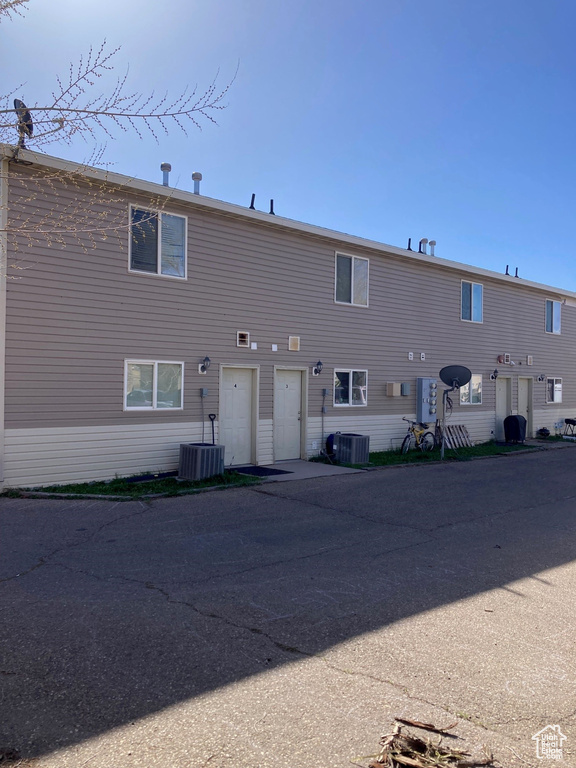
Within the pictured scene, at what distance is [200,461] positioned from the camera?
10.9 m

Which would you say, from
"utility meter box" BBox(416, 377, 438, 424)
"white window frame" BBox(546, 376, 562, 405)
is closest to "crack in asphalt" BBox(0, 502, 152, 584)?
"utility meter box" BBox(416, 377, 438, 424)

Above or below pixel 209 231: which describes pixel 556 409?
below

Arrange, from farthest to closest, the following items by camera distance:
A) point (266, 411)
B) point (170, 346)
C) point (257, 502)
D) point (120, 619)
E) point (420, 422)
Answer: point (420, 422)
point (266, 411)
point (170, 346)
point (257, 502)
point (120, 619)

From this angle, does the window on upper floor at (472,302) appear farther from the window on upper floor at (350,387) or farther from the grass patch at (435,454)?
the window on upper floor at (350,387)

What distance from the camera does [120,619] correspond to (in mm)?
4770

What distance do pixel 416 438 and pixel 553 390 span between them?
9063 millimetres

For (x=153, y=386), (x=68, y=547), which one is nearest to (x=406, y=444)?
(x=153, y=386)

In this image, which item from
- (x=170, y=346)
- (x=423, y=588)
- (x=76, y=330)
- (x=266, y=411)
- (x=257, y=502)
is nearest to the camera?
(x=423, y=588)

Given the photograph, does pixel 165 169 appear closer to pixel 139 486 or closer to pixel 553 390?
pixel 139 486

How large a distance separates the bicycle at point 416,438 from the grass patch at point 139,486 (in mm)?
5819

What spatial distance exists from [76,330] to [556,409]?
1831 cm

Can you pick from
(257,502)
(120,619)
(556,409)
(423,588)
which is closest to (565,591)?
(423,588)

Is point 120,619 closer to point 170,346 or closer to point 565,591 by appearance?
point 565,591

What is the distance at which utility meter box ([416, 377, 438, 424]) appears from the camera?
647 inches
